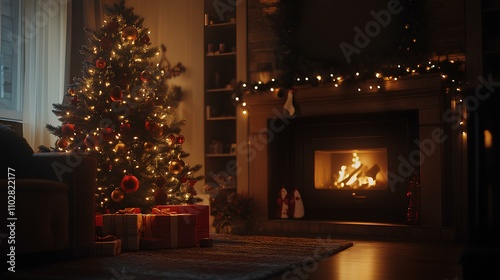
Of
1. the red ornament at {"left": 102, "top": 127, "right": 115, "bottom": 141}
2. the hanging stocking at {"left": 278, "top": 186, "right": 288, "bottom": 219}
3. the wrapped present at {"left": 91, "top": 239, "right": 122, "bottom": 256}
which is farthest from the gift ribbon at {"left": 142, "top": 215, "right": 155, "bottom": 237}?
the hanging stocking at {"left": 278, "top": 186, "right": 288, "bottom": 219}

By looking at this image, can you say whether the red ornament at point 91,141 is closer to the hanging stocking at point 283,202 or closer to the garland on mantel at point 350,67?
the garland on mantel at point 350,67

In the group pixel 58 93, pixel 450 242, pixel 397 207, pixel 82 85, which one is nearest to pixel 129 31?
pixel 82 85

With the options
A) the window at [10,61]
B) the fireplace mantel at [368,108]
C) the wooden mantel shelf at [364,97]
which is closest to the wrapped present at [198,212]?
the fireplace mantel at [368,108]

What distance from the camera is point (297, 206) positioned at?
17.7ft

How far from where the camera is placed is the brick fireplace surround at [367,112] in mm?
4723

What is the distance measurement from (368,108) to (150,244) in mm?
2196

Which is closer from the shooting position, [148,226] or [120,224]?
[120,224]

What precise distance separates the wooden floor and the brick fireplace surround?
17.0 inches

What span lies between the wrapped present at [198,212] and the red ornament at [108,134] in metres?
0.69

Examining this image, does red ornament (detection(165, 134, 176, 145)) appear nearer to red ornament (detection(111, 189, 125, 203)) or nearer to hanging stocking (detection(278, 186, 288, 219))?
red ornament (detection(111, 189, 125, 203))

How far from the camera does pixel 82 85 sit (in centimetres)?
480

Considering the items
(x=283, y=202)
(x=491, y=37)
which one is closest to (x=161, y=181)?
(x=283, y=202)

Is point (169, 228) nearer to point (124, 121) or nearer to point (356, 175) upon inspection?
point (124, 121)

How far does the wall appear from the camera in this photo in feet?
19.4
